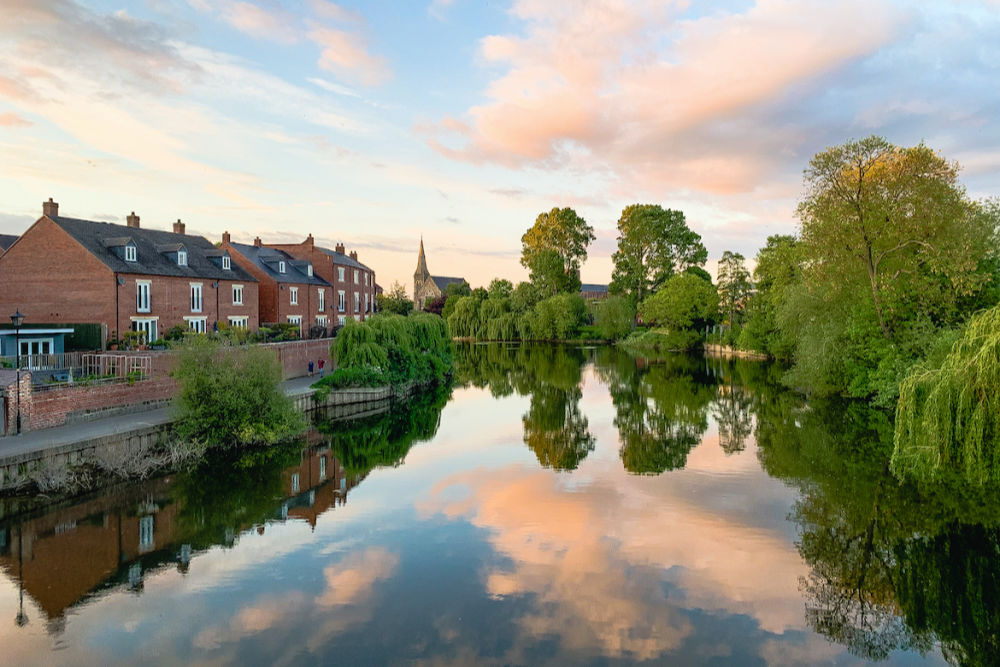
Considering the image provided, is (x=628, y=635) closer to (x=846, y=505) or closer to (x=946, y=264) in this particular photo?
(x=846, y=505)

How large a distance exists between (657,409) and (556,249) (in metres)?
45.7

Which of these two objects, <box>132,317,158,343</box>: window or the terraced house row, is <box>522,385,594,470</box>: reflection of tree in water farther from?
<box>132,317,158,343</box>: window

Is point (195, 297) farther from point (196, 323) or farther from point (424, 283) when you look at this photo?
point (424, 283)

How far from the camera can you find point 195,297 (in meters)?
33.5

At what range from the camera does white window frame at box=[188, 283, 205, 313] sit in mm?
33281

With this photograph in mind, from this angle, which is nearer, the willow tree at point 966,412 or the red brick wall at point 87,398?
the willow tree at point 966,412

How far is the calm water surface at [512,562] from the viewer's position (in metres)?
8.70

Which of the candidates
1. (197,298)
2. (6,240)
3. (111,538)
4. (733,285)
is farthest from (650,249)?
(111,538)

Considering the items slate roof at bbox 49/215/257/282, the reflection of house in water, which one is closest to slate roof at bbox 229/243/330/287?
slate roof at bbox 49/215/257/282

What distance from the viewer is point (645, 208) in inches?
2594

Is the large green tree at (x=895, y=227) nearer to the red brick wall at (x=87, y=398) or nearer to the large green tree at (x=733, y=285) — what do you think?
the red brick wall at (x=87, y=398)

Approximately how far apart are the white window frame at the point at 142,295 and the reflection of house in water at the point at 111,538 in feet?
55.4

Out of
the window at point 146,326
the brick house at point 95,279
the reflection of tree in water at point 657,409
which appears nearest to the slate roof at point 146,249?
the brick house at point 95,279

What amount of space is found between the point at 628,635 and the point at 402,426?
16.7 m
